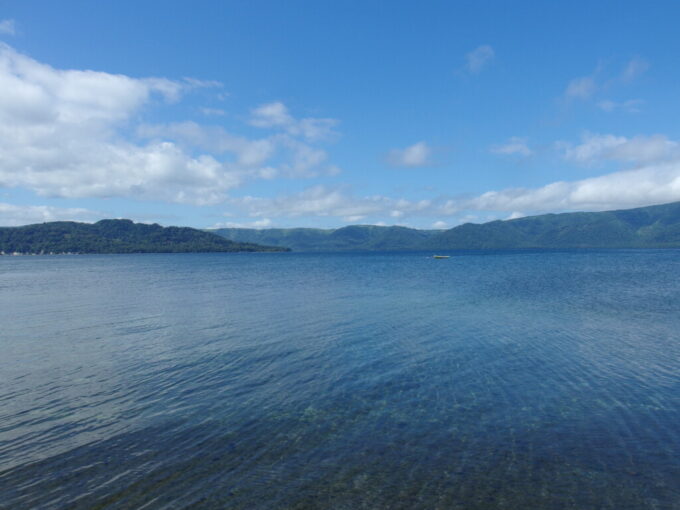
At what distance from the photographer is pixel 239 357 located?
27781mm

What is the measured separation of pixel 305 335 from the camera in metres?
34.6

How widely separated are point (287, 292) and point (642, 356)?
1958 inches

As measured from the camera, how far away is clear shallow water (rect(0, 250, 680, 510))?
1288cm

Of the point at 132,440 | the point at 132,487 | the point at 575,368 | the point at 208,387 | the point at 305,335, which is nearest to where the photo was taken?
the point at 132,487

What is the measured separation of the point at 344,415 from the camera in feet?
60.1

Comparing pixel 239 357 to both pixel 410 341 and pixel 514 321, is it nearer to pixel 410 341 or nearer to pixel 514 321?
pixel 410 341

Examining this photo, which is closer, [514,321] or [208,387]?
[208,387]

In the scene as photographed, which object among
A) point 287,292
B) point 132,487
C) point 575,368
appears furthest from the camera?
point 287,292

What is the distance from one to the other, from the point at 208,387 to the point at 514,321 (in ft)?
99.7

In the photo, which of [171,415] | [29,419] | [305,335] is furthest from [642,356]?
[29,419]

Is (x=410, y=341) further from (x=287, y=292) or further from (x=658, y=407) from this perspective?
(x=287, y=292)

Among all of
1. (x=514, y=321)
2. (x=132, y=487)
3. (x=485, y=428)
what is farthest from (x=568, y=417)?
(x=514, y=321)

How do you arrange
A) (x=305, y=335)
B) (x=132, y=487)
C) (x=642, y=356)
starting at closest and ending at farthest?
1. (x=132, y=487)
2. (x=642, y=356)
3. (x=305, y=335)

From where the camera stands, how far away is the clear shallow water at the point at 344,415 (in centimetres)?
1288
